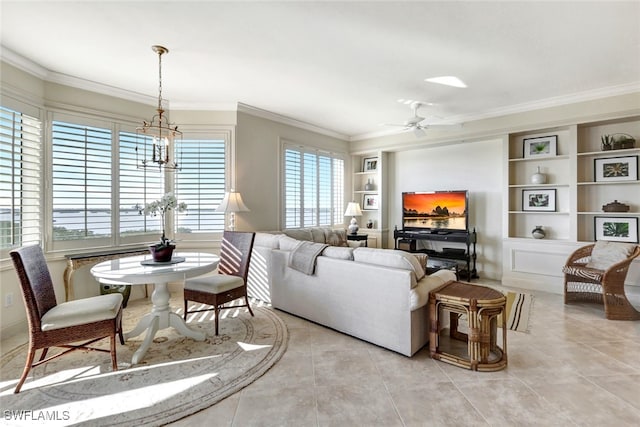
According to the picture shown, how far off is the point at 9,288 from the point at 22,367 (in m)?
1.10

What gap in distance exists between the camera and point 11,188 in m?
3.08

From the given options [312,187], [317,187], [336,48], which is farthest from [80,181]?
[317,187]

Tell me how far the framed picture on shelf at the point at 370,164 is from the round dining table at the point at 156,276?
14.6 ft

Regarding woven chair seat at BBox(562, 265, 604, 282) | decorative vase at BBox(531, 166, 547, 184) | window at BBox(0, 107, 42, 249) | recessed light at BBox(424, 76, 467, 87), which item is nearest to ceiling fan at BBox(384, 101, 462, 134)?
recessed light at BBox(424, 76, 467, 87)

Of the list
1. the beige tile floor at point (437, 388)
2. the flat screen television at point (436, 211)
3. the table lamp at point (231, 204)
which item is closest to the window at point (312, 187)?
the table lamp at point (231, 204)

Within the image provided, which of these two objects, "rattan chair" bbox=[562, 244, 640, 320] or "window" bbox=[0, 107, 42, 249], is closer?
"window" bbox=[0, 107, 42, 249]

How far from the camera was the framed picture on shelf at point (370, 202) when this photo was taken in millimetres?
6680

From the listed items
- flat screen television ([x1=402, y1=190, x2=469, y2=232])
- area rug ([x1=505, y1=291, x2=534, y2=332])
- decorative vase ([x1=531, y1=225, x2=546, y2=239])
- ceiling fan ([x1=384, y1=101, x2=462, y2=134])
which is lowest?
area rug ([x1=505, y1=291, x2=534, y2=332])

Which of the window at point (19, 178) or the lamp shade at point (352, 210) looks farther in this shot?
the lamp shade at point (352, 210)

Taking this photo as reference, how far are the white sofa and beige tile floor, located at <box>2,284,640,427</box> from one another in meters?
0.17

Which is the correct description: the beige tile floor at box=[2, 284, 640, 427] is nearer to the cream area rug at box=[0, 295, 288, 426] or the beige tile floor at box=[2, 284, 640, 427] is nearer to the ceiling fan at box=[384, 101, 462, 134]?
the cream area rug at box=[0, 295, 288, 426]

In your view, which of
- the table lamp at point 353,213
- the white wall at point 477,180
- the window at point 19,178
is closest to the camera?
the window at point 19,178

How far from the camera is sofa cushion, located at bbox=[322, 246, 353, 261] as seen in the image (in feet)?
10.1

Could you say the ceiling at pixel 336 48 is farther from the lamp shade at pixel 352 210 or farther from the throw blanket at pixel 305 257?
the lamp shade at pixel 352 210
